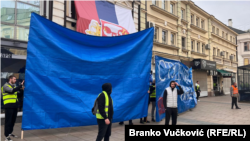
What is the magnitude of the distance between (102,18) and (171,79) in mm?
5245

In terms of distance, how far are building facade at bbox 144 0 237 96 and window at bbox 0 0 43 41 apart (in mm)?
9464

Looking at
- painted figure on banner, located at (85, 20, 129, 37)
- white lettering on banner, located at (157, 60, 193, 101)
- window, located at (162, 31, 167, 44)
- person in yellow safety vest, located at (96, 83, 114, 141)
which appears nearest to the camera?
person in yellow safety vest, located at (96, 83, 114, 141)

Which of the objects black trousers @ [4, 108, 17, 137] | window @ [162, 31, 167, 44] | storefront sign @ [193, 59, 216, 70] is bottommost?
black trousers @ [4, 108, 17, 137]

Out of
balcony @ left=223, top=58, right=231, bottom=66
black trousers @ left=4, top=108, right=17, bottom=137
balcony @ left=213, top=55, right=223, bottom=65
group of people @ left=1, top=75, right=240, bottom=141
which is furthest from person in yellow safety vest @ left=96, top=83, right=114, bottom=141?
balcony @ left=223, top=58, right=231, bottom=66

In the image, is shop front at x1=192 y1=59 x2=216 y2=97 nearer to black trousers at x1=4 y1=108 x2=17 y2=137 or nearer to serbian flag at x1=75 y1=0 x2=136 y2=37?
serbian flag at x1=75 y1=0 x2=136 y2=37

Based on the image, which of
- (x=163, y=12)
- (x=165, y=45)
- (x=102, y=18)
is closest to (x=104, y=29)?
(x=102, y=18)

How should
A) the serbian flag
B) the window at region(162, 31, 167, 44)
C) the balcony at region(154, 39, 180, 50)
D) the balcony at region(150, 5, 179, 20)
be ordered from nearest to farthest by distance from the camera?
the serbian flag → the balcony at region(150, 5, 179, 20) → the balcony at region(154, 39, 180, 50) → the window at region(162, 31, 167, 44)

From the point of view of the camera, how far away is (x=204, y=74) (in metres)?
24.8

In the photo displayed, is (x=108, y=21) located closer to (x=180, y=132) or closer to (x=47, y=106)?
(x=47, y=106)

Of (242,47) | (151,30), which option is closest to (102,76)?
(151,30)

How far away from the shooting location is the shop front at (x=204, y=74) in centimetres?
2267

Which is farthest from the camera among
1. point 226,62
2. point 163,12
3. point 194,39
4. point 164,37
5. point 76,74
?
point 226,62

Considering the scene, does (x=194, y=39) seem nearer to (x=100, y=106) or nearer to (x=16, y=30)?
(x=16, y=30)

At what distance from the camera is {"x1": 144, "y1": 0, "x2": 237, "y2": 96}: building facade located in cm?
1828
